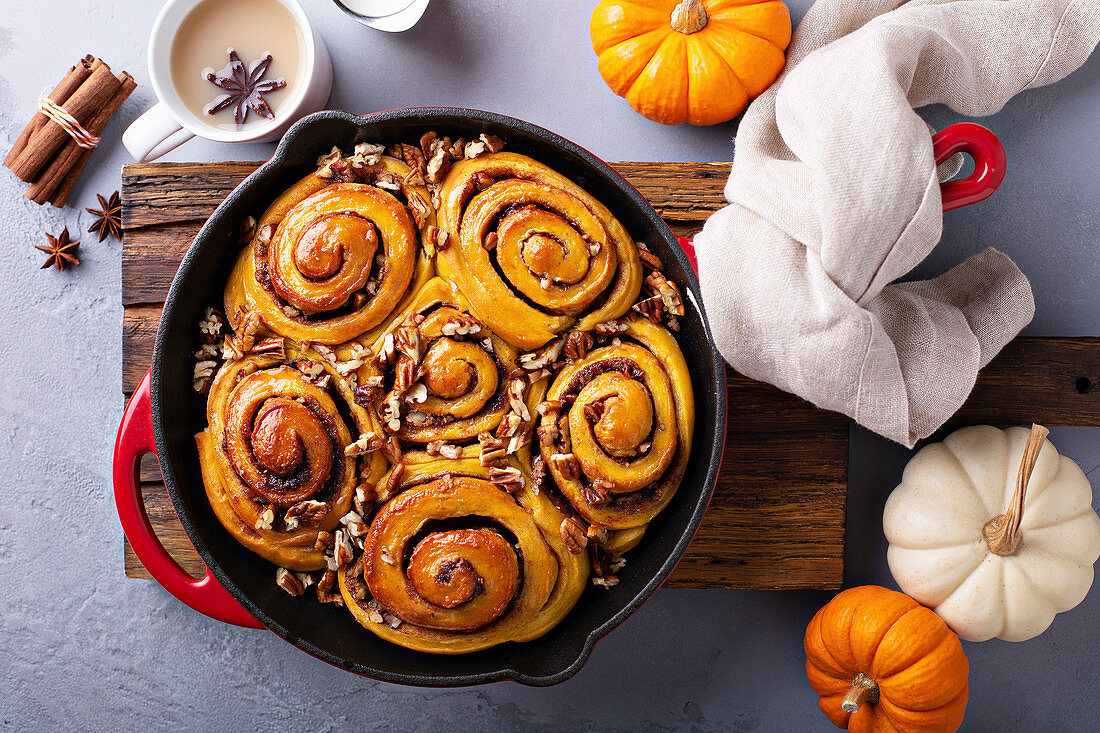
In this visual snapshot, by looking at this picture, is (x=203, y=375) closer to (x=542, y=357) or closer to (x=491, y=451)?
(x=491, y=451)

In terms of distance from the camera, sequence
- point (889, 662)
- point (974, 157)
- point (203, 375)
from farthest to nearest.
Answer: point (889, 662) < point (203, 375) < point (974, 157)

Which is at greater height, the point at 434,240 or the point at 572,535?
the point at 434,240

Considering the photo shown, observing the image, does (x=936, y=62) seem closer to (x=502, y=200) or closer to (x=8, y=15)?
(x=502, y=200)

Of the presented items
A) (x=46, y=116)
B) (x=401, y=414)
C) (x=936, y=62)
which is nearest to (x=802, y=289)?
(x=936, y=62)

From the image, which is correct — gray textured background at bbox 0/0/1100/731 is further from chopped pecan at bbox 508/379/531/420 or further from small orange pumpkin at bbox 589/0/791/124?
chopped pecan at bbox 508/379/531/420

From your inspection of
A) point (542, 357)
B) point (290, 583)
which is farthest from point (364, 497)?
point (542, 357)

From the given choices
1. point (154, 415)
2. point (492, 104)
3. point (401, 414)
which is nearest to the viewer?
point (154, 415)
